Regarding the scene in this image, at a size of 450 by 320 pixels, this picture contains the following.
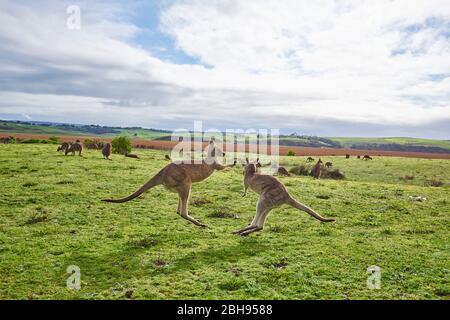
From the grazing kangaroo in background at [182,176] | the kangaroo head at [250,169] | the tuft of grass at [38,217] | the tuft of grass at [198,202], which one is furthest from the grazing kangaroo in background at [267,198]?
the tuft of grass at [38,217]

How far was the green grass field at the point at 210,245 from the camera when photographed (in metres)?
7.47

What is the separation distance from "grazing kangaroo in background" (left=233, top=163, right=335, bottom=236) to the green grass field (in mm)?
596

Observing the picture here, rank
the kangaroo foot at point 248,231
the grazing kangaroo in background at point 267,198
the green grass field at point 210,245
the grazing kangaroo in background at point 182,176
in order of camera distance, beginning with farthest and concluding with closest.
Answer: the kangaroo foot at point 248,231
the grazing kangaroo in background at point 267,198
the grazing kangaroo in background at point 182,176
the green grass field at point 210,245

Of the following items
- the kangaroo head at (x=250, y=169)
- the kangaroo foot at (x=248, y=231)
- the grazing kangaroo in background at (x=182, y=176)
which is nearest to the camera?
the grazing kangaroo in background at (x=182, y=176)

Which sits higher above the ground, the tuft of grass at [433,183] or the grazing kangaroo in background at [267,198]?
the grazing kangaroo in background at [267,198]

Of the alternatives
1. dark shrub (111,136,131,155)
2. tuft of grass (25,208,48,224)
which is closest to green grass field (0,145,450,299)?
tuft of grass (25,208,48,224)

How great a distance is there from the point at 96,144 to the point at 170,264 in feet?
120

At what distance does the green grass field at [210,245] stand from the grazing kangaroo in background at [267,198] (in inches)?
23.4

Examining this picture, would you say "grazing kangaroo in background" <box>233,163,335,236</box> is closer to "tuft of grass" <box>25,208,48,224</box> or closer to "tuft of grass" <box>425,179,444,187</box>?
"tuft of grass" <box>25,208,48,224</box>

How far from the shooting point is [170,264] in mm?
8594

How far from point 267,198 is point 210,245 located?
214cm

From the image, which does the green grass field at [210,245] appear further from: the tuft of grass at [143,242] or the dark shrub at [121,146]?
the dark shrub at [121,146]

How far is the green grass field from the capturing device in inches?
294

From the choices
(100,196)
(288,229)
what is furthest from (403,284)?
(100,196)
